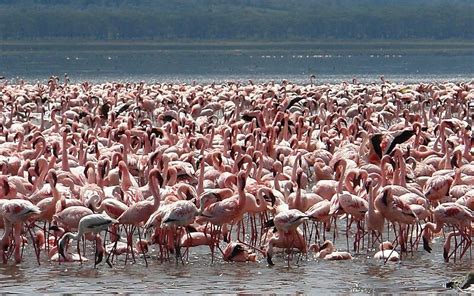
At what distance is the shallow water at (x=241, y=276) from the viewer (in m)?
11.2

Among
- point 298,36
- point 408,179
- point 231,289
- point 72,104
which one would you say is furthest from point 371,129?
point 298,36

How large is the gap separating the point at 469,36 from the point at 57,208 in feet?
572

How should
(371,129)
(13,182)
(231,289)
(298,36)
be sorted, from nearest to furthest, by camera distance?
A: (231,289), (13,182), (371,129), (298,36)

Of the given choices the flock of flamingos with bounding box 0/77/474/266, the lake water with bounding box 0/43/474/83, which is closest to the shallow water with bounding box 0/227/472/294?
the flock of flamingos with bounding box 0/77/474/266

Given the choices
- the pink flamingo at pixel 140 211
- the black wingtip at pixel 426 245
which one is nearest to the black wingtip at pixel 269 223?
the pink flamingo at pixel 140 211

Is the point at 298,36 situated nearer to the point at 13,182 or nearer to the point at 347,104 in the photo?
the point at 347,104

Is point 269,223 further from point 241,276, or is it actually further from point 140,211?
point 140,211

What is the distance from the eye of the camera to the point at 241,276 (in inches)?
465

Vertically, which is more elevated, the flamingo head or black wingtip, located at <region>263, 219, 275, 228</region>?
black wingtip, located at <region>263, 219, 275, 228</region>

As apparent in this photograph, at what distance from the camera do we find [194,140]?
18547 mm

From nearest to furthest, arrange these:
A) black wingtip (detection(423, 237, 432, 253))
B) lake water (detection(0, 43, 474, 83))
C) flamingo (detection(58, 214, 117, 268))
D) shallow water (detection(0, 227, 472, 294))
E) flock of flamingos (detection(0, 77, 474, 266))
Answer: shallow water (detection(0, 227, 472, 294))
flamingo (detection(58, 214, 117, 268))
flock of flamingos (detection(0, 77, 474, 266))
black wingtip (detection(423, 237, 432, 253))
lake water (detection(0, 43, 474, 83))

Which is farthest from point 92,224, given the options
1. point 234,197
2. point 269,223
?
point 269,223

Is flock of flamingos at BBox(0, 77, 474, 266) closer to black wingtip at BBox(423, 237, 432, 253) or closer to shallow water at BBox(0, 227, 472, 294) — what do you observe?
black wingtip at BBox(423, 237, 432, 253)

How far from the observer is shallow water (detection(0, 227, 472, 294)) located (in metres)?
11.2
